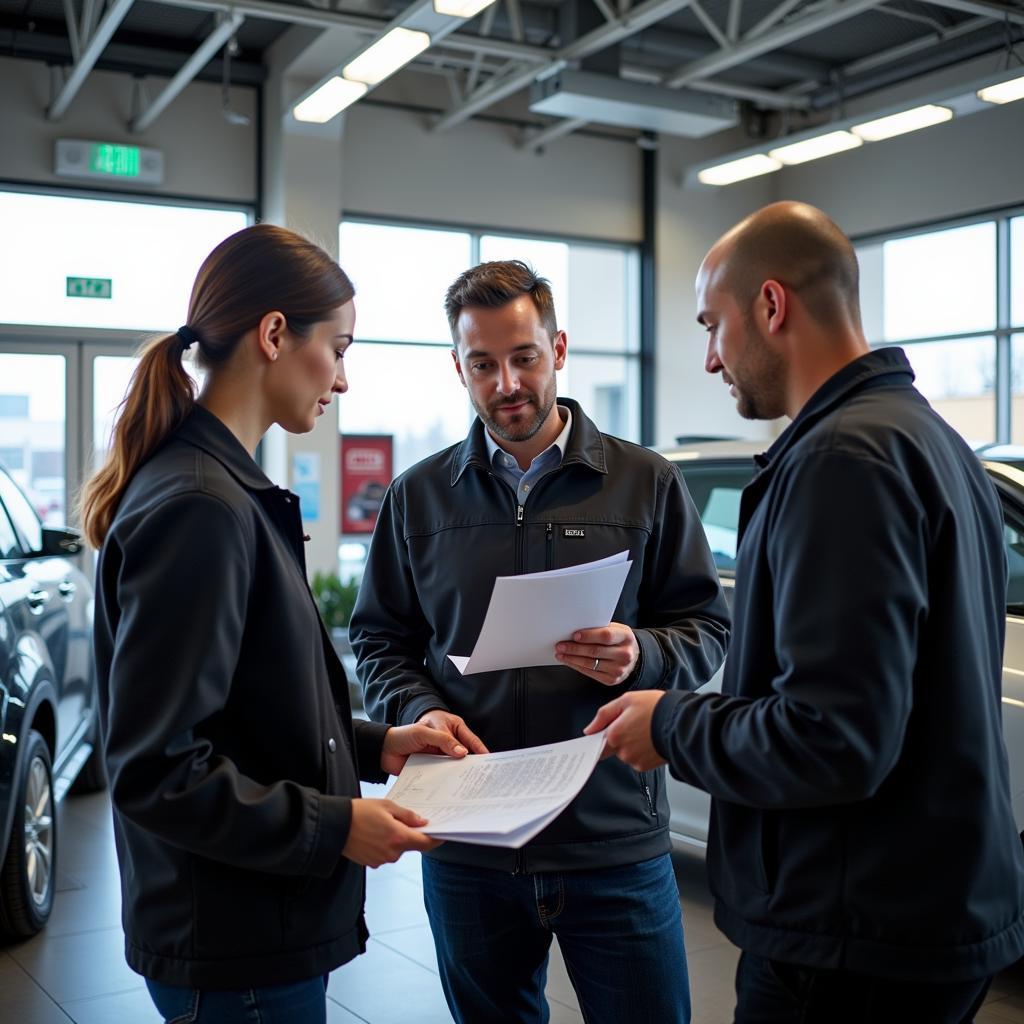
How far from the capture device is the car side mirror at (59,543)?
427cm

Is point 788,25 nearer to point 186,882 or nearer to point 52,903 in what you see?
point 52,903

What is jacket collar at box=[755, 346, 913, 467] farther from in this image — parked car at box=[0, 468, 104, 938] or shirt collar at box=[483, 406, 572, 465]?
parked car at box=[0, 468, 104, 938]

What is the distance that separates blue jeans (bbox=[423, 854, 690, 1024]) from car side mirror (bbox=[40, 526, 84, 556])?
258 centimetres

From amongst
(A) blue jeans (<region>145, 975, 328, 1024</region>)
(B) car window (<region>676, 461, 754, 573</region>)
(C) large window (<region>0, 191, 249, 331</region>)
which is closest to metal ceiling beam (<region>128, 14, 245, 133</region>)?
(C) large window (<region>0, 191, 249, 331</region>)

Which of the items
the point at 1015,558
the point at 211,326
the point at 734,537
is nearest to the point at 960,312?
the point at 734,537

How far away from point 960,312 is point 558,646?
9.15 m

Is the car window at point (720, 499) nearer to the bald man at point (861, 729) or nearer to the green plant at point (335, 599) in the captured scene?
the bald man at point (861, 729)

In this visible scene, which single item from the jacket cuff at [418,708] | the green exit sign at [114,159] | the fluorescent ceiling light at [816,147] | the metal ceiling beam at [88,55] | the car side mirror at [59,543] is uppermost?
the metal ceiling beam at [88,55]

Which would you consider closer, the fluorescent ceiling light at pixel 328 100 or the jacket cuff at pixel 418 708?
the jacket cuff at pixel 418 708

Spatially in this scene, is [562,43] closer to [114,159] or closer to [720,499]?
[114,159]

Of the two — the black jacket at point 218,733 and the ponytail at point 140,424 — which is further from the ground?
the ponytail at point 140,424

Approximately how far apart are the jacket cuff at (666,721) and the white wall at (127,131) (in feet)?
28.2

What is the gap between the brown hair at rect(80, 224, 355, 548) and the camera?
1599 millimetres

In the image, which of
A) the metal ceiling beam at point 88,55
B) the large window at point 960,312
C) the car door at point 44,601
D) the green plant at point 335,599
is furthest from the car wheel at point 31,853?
the large window at point 960,312
